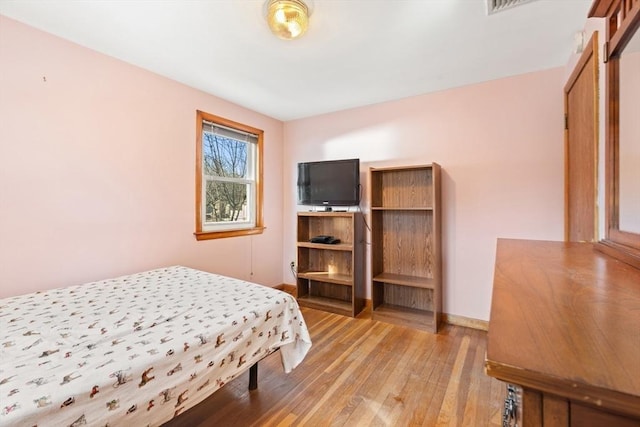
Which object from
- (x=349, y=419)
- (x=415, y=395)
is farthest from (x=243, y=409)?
(x=415, y=395)

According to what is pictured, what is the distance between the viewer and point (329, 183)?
Answer: 3.28m

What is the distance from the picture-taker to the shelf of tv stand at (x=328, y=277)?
3096 mm

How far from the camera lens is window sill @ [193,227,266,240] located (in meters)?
2.85

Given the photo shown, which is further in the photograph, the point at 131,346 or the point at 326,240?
the point at 326,240

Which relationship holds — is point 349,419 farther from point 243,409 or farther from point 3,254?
point 3,254

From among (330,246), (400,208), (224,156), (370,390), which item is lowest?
(370,390)

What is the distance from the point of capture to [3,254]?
1747mm

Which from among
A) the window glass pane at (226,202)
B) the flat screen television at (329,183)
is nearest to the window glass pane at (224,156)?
the window glass pane at (226,202)

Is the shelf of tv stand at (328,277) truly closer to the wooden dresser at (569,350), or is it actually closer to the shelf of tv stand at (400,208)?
the shelf of tv stand at (400,208)

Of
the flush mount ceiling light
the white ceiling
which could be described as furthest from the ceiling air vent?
the flush mount ceiling light

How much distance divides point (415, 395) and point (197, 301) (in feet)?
4.86

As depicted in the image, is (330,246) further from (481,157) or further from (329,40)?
(329,40)

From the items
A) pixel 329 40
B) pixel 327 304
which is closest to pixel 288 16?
pixel 329 40

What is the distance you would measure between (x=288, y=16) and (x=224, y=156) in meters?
1.91
